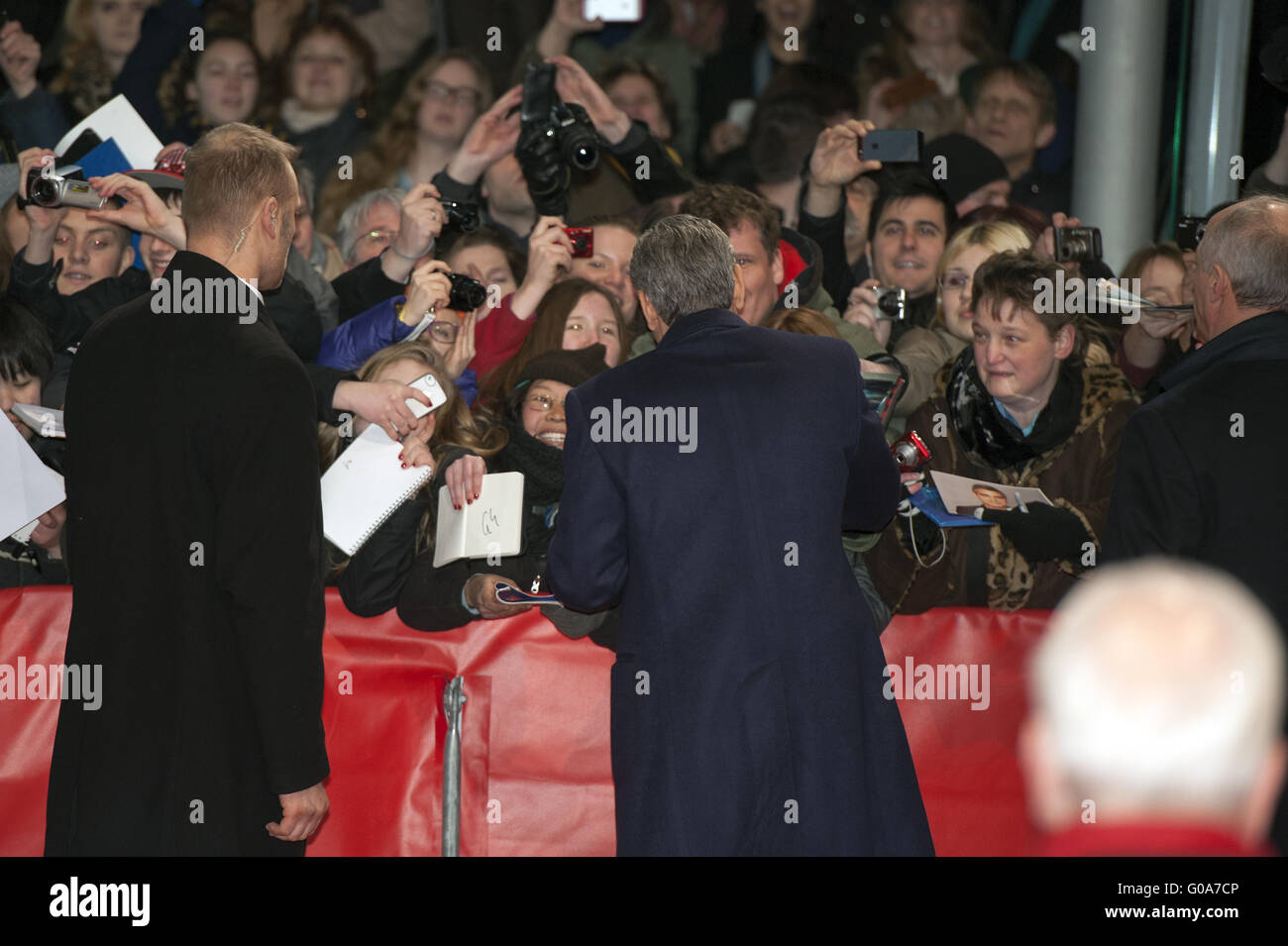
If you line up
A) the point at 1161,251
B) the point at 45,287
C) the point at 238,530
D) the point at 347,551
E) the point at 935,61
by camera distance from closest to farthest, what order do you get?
the point at 238,530 < the point at 347,551 < the point at 45,287 < the point at 1161,251 < the point at 935,61

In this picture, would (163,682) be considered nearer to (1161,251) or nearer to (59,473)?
(59,473)

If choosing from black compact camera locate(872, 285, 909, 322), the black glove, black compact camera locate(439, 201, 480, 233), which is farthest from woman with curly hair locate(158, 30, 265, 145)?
the black glove

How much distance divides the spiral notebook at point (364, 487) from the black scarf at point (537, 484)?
1.09 ft

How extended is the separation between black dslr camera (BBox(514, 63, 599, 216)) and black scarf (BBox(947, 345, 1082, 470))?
5.86ft

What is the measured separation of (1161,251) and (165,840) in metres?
4.18

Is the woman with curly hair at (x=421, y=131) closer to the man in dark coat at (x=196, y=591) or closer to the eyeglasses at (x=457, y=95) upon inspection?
the eyeglasses at (x=457, y=95)

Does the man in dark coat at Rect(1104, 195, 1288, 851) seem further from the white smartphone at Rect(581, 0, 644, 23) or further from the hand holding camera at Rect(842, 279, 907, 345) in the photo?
the white smartphone at Rect(581, 0, 644, 23)

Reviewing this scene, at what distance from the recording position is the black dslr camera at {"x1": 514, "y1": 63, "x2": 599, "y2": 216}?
527 cm

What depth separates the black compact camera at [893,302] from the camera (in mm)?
4930

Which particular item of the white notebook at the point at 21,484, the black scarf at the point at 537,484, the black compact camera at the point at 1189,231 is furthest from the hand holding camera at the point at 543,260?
the black compact camera at the point at 1189,231

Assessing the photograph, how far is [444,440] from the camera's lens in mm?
4379

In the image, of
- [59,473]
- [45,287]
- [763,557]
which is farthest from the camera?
[45,287]

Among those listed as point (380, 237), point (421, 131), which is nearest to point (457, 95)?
point (421, 131)
